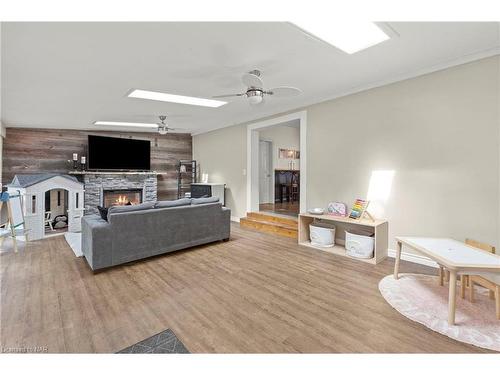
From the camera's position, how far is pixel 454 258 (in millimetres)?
2041

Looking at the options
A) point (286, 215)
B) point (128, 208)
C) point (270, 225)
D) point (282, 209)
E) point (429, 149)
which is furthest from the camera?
point (282, 209)

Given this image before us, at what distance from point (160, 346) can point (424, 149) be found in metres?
3.65

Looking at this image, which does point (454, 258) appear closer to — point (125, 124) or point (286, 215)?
point (286, 215)

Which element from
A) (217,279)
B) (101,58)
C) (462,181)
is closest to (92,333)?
(217,279)

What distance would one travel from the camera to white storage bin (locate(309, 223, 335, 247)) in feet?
12.8

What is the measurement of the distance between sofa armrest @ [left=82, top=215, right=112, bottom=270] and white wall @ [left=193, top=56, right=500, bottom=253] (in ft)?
11.1

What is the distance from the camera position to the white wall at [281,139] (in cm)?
723

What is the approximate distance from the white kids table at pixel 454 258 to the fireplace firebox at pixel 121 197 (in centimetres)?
667

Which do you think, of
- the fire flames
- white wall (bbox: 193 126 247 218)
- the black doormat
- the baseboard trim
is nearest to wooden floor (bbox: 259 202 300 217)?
white wall (bbox: 193 126 247 218)

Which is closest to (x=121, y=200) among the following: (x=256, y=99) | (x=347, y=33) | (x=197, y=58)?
(x=197, y=58)

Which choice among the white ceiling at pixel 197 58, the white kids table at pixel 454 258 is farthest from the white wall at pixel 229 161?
the white kids table at pixel 454 258

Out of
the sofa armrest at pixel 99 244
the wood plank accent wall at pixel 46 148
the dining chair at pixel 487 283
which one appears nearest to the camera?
the dining chair at pixel 487 283

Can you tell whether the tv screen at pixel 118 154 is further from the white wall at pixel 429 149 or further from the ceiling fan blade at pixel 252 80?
the white wall at pixel 429 149

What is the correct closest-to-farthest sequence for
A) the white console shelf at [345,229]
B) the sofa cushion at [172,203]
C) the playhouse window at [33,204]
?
the white console shelf at [345,229] < the sofa cushion at [172,203] < the playhouse window at [33,204]
